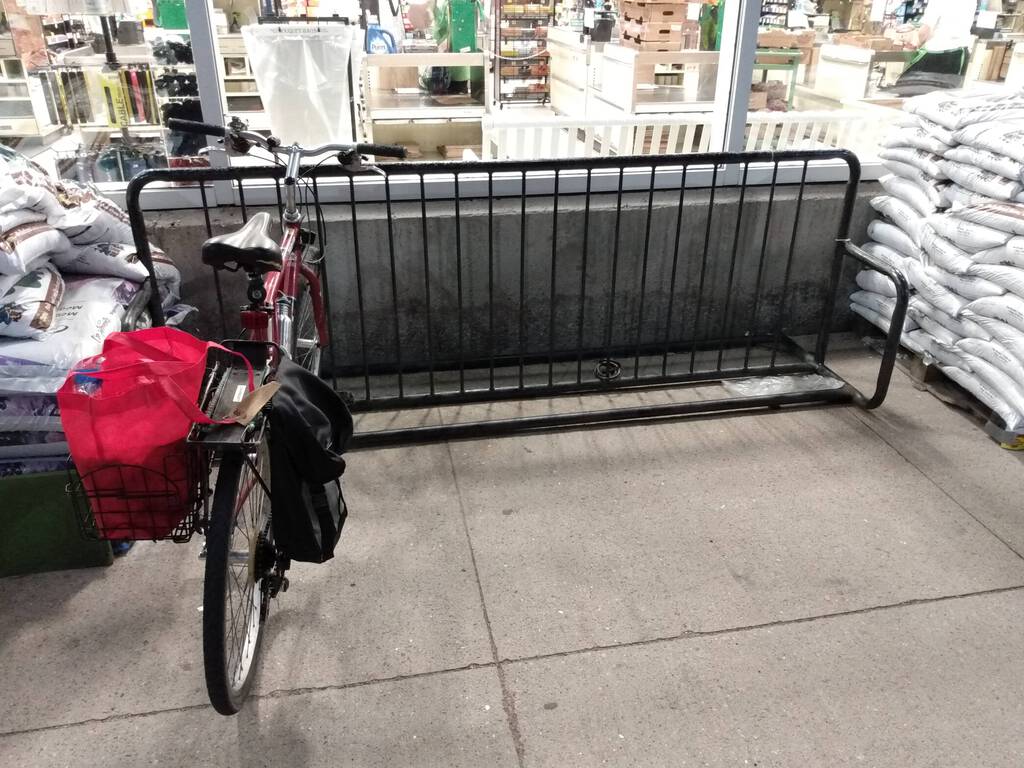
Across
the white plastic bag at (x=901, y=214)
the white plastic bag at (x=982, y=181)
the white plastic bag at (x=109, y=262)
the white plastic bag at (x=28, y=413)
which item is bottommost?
the white plastic bag at (x=28, y=413)

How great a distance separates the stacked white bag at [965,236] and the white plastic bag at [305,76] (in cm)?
298

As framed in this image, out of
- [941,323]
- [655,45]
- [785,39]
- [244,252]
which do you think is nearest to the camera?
[244,252]

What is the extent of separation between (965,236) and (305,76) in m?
3.30

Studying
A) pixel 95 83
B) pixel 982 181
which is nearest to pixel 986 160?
pixel 982 181

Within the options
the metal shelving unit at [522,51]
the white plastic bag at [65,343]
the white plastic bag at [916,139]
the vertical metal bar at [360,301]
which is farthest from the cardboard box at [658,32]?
the white plastic bag at [65,343]

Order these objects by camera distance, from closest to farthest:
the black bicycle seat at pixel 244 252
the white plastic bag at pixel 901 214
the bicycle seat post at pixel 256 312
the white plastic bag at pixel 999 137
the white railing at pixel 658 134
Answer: the black bicycle seat at pixel 244 252 < the bicycle seat post at pixel 256 312 < the white plastic bag at pixel 999 137 < the white plastic bag at pixel 901 214 < the white railing at pixel 658 134

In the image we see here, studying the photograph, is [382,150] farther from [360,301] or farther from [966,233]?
[966,233]

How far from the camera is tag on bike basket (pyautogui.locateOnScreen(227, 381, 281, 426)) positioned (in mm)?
1835

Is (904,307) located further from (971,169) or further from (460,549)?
(460,549)

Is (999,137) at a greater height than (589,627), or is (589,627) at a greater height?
(999,137)

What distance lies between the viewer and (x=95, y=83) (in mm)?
3709

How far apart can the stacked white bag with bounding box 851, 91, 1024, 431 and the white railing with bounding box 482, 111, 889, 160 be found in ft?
1.95

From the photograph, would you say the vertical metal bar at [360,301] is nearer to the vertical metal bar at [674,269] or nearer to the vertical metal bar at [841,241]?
the vertical metal bar at [674,269]

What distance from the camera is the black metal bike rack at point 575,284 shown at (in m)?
3.70
